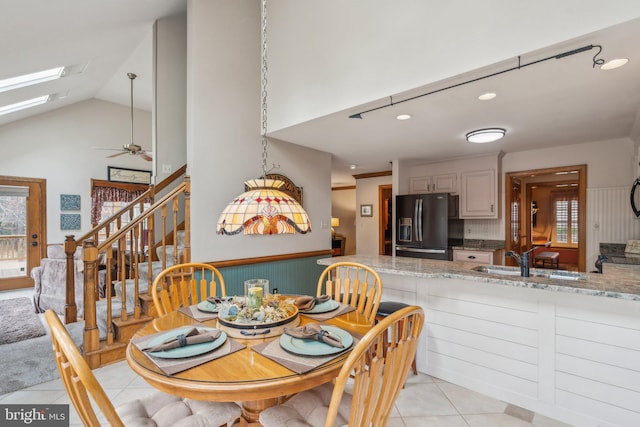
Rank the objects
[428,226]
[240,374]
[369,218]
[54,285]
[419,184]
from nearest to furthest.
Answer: [240,374]
[54,285]
[428,226]
[419,184]
[369,218]

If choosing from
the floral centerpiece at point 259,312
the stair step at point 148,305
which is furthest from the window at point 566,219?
the stair step at point 148,305

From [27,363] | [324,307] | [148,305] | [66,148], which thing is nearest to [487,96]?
[324,307]

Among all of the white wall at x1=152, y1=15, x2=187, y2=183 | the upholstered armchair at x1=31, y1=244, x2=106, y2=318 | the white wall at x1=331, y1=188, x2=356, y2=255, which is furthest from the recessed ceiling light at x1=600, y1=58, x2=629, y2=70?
the white wall at x1=331, y1=188, x2=356, y2=255

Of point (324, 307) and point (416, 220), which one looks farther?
point (416, 220)

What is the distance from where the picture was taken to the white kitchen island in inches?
71.8

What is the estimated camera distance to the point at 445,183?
202 inches

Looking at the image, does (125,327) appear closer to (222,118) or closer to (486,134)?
(222,118)

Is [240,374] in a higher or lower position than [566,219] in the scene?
lower

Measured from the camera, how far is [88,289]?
2559 mm

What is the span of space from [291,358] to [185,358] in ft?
1.40

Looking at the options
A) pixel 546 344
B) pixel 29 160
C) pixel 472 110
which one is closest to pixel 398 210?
pixel 472 110

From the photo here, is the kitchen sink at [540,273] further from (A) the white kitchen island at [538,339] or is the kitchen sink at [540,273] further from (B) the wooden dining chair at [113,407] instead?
(B) the wooden dining chair at [113,407]

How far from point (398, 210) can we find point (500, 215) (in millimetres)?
1506

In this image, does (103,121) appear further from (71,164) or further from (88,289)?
(88,289)
